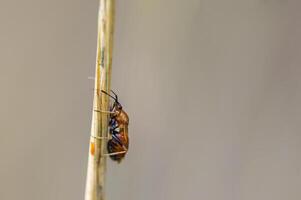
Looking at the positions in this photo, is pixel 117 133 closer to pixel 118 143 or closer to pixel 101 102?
pixel 118 143

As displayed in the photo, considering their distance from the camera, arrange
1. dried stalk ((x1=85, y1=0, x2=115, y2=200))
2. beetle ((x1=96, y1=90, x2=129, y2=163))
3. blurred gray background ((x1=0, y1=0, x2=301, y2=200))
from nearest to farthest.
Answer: dried stalk ((x1=85, y1=0, x2=115, y2=200))
beetle ((x1=96, y1=90, x2=129, y2=163))
blurred gray background ((x1=0, y1=0, x2=301, y2=200))

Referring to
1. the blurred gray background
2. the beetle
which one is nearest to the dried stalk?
the beetle

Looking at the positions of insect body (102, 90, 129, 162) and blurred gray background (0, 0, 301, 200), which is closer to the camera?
insect body (102, 90, 129, 162)

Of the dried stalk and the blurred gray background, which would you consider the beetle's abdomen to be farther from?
the blurred gray background

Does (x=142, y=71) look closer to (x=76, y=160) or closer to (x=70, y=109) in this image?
(x=70, y=109)

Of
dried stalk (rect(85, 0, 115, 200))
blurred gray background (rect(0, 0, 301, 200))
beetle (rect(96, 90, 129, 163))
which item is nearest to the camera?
dried stalk (rect(85, 0, 115, 200))

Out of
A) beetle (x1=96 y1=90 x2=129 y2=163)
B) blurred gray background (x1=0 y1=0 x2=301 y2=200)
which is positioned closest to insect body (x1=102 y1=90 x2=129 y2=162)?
beetle (x1=96 y1=90 x2=129 y2=163)
